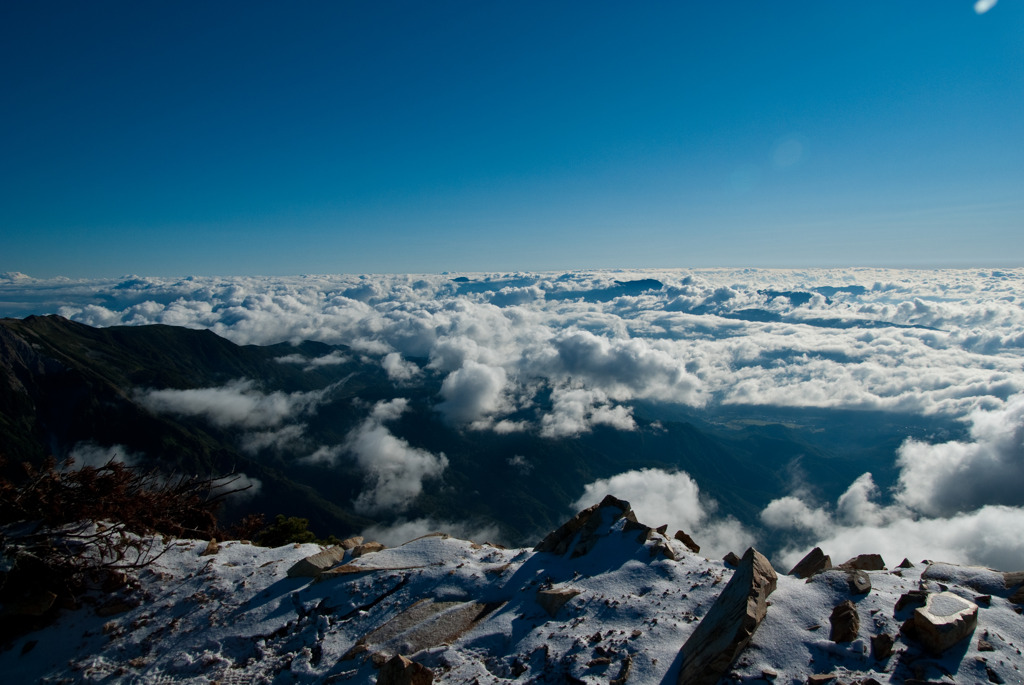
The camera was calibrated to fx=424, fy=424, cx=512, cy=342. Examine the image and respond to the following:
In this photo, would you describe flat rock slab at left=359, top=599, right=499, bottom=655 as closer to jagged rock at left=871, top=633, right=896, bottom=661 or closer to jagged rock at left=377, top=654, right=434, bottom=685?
jagged rock at left=377, top=654, right=434, bottom=685

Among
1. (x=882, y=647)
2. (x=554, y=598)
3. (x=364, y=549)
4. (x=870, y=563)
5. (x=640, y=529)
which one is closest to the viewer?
(x=882, y=647)

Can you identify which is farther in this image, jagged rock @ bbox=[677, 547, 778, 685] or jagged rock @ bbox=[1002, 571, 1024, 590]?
jagged rock @ bbox=[1002, 571, 1024, 590]

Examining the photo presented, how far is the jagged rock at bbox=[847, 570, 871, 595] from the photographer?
12922 mm

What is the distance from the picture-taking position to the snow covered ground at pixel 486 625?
427 inches

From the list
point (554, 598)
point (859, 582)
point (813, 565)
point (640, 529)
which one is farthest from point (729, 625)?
point (813, 565)

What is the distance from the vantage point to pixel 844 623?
11.2 metres

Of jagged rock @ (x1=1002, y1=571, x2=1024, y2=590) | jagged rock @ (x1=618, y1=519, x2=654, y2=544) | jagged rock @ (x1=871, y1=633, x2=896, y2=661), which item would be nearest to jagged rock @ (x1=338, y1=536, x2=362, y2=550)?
jagged rock @ (x1=618, y1=519, x2=654, y2=544)

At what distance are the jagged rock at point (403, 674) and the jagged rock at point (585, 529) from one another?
9.46 m

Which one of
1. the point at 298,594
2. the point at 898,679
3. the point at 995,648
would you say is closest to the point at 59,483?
the point at 298,594

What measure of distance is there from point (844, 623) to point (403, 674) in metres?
11.6

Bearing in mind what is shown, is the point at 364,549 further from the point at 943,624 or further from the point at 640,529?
the point at 943,624

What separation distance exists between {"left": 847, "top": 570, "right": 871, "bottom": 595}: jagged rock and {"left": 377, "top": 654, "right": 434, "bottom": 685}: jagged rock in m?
12.9

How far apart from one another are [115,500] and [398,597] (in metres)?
12.1

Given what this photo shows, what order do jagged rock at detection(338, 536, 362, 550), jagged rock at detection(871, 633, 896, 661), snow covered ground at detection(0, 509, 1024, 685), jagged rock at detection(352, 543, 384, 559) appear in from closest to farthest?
jagged rock at detection(871, 633, 896, 661) < snow covered ground at detection(0, 509, 1024, 685) < jagged rock at detection(352, 543, 384, 559) < jagged rock at detection(338, 536, 362, 550)
